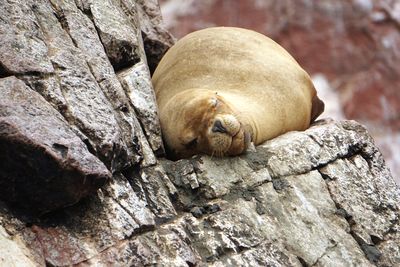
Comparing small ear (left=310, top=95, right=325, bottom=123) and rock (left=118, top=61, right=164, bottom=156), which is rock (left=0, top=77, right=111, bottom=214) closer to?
rock (left=118, top=61, right=164, bottom=156)

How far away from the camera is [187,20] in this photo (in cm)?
1655

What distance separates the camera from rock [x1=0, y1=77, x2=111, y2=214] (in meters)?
4.56

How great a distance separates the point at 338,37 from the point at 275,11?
3.94 ft

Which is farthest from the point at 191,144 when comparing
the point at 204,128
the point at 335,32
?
the point at 335,32

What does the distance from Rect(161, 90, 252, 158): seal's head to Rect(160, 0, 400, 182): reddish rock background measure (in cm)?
983

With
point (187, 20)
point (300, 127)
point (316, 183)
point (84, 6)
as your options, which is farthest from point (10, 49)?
point (187, 20)

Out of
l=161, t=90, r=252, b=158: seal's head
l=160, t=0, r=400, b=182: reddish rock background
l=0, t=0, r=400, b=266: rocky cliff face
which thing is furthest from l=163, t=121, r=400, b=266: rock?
l=160, t=0, r=400, b=182: reddish rock background

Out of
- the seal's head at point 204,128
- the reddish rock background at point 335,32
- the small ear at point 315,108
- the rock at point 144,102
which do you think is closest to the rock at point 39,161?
the rock at point 144,102

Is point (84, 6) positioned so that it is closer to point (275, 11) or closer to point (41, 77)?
point (41, 77)

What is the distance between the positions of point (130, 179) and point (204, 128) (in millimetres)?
922

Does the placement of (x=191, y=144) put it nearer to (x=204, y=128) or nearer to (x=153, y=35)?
(x=204, y=128)

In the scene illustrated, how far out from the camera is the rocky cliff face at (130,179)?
15.3ft

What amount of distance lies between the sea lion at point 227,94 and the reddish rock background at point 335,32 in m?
8.89

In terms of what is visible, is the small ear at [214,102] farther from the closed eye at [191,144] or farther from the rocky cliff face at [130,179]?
the rocky cliff face at [130,179]
